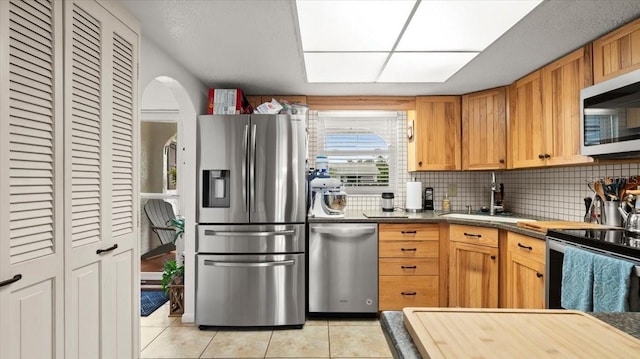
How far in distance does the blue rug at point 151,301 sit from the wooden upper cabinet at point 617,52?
3902 mm

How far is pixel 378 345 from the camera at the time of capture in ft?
8.76

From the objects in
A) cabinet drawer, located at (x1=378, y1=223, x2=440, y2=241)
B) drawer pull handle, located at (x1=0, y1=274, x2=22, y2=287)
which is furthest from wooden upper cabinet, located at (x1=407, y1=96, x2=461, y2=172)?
drawer pull handle, located at (x1=0, y1=274, x2=22, y2=287)

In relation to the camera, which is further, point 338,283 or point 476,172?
point 476,172

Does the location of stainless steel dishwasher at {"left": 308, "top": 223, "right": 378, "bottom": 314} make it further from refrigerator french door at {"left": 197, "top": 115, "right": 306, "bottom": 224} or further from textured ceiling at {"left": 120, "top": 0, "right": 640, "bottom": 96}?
textured ceiling at {"left": 120, "top": 0, "right": 640, "bottom": 96}

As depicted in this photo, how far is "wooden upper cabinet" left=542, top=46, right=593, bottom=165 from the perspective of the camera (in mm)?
2275

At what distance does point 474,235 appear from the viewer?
2.97 metres

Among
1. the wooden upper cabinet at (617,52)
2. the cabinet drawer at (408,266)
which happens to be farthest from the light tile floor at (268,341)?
the wooden upper cabinet at (617,52)

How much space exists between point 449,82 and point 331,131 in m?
1.33

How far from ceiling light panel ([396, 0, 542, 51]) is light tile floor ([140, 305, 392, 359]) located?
2.13 m

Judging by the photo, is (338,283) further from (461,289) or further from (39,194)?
(39,194)

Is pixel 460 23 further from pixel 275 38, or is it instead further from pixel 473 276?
pixel 473 276

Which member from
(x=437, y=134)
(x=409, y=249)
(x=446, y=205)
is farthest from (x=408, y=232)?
(x=437, y=134)

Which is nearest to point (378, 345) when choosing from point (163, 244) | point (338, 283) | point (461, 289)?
point (338, 283)

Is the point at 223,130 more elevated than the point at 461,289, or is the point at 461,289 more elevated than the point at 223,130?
the point at 223,130
